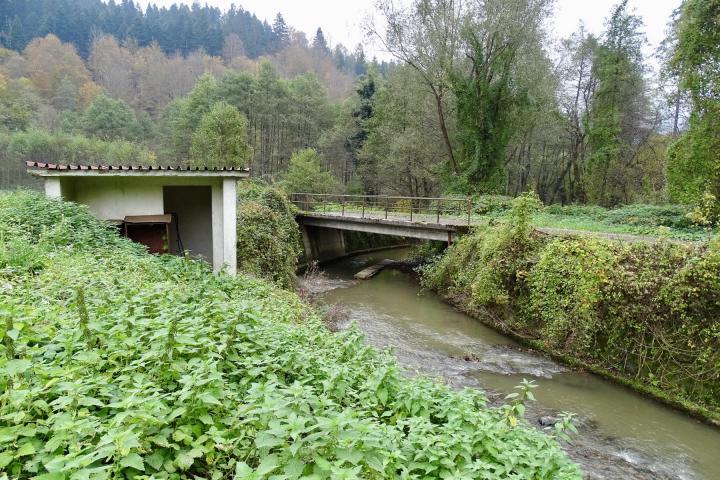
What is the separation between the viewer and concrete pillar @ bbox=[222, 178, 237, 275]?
35.3 ft

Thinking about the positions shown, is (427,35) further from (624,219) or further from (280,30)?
(280,30)

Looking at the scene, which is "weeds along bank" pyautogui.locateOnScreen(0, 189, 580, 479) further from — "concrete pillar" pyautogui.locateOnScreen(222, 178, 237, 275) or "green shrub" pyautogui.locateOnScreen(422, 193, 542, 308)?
"green shrub" pyautogui.locateOnScreen(422, 193, 542, 308)

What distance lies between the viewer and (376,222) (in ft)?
59.4

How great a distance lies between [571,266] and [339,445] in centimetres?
955

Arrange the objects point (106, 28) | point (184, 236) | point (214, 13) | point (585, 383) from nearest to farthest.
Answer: point (585, 383) < point (184, 236) < point (106, 28) < point (214, 13)

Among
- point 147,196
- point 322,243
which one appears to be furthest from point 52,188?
point 322,243

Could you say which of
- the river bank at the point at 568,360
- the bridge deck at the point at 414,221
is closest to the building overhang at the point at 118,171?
the bridge deck at the point at 414,221

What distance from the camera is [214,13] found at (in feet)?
322

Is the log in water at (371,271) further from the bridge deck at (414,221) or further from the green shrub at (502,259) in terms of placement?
the green shrub at (502,259)

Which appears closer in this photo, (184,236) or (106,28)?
(184,236)

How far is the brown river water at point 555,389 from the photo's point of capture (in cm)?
618

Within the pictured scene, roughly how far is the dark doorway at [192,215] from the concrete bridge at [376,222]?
22.2 feet

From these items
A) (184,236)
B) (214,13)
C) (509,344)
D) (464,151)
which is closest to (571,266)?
(509,344)

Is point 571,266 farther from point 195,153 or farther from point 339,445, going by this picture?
point 195,153
